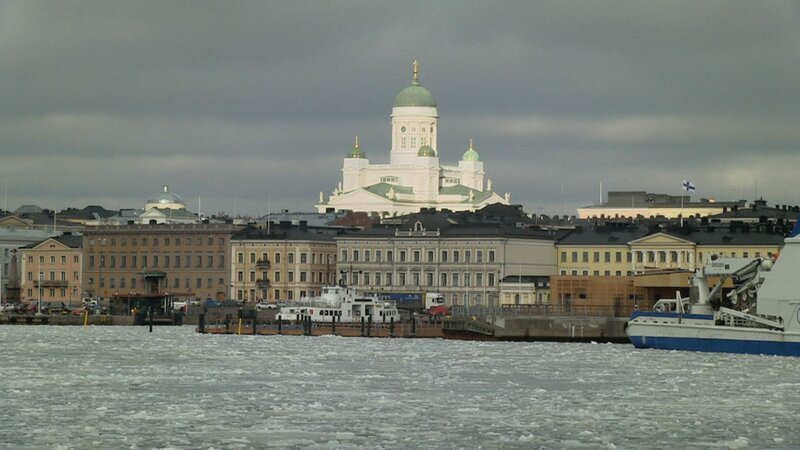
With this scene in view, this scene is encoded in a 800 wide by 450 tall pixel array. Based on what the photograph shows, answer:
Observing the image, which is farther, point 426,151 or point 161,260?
point 426,151

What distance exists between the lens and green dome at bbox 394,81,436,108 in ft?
624

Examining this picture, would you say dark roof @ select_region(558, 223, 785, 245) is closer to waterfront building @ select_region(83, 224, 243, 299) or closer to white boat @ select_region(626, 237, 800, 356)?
waterfront building @ select_region(83, 224, 243, 299)

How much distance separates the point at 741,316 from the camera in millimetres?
72688

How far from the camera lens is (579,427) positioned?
143 ft

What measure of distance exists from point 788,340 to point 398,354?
42.4ft

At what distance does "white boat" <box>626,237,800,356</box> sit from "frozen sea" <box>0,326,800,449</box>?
1198 mm

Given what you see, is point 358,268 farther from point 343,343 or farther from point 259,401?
point 259,401

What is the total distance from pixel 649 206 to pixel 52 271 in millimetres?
48768

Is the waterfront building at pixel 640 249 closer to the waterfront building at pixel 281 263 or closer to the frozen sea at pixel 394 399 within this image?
the waterfront building at pixel 281 263

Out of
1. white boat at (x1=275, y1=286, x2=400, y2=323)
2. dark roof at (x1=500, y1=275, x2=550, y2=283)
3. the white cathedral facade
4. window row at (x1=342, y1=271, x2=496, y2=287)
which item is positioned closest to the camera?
white boat at (x1=275, y1=286, x2=400, y2=323)

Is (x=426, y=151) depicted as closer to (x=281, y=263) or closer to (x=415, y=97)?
(x=415, y=97)

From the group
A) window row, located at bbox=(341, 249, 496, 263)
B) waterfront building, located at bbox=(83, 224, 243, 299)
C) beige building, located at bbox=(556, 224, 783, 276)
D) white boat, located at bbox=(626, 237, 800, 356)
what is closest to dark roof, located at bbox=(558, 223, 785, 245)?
beige building, located at bbox=(556, 224, 783, 276)

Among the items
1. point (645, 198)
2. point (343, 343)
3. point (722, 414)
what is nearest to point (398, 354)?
point (343, 343)

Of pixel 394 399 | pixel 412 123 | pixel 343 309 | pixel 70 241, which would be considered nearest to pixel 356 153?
pixel 412 123
